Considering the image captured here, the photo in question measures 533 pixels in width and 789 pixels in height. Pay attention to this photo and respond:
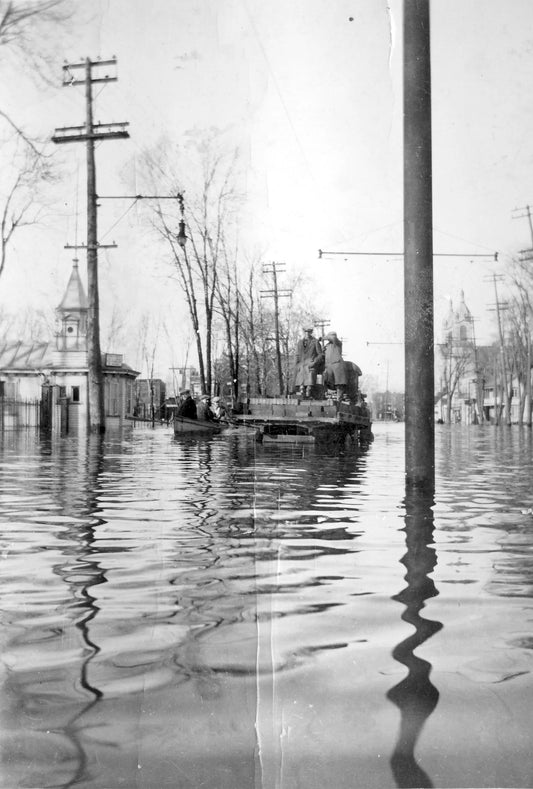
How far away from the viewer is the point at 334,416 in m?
11.4

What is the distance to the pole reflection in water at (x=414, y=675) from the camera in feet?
4.63

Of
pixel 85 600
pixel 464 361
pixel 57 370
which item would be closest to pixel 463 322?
pixel 57 370

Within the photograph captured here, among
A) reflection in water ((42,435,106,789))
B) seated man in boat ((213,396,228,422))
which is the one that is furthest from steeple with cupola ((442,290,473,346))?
seated man in boat ((213,396,228,422))

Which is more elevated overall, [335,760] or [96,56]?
[96,56]

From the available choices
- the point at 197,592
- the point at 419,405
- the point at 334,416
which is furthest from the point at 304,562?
the point at 334,416

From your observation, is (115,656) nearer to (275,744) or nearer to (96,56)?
(275,744)

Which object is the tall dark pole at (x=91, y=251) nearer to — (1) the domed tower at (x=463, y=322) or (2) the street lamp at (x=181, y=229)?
(2) the street lamp at (x=181, y=229)

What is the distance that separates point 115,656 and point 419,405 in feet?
11.5

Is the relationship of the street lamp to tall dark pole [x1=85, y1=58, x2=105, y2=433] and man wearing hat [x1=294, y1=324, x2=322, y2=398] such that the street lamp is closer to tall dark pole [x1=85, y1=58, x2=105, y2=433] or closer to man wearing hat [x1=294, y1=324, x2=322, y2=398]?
tall dark pole [x1=85, y1=58, x2=105, y2=433]

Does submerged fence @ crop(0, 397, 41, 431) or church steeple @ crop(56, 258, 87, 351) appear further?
submerged fence @ crop(0, 397, 41, 431)

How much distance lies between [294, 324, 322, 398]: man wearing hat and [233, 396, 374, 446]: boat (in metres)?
0.26

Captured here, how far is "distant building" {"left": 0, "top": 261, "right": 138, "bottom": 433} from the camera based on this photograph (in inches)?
162

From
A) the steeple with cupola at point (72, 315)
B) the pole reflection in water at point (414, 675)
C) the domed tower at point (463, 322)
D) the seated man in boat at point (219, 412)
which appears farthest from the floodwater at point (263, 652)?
the seated man in boat at point (219, 412)

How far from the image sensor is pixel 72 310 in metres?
4.10
